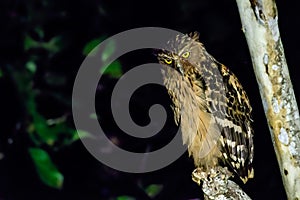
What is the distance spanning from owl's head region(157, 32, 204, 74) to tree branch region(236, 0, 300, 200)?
109mm

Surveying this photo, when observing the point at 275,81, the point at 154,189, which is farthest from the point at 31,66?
the point at 275,81

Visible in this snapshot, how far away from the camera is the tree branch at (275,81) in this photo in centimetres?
151

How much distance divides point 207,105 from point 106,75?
1.93ft

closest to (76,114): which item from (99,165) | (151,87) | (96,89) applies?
(96,89)

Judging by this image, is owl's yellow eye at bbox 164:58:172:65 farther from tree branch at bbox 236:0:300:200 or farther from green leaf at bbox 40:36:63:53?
green leaf at bbox 40:36:63:53

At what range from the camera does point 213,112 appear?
1706 mm

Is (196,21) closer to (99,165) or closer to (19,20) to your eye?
(19,20)

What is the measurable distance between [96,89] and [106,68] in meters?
0.21

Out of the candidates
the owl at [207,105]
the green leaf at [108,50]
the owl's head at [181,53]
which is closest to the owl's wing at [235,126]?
the owl at [207,105]

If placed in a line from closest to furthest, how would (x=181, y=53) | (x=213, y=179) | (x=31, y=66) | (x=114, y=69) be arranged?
1. (x=181, y=53)
2. (x=213, y=179)
3. (x=114, y=69)
4. (x=31, y=66)

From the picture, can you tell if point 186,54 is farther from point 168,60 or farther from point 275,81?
point 275,81

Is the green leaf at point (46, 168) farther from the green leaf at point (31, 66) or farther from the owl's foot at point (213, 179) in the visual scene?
the owl's foot at point (213, 179)

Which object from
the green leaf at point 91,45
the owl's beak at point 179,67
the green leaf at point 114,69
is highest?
the owl's beak at point 179,67

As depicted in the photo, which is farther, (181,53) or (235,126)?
(235,126)
